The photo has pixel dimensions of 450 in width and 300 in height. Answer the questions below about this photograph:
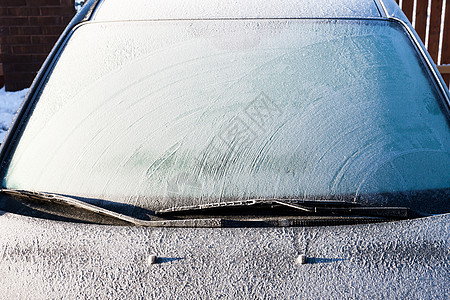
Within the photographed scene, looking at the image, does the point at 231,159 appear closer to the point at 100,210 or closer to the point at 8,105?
the point at 100,210

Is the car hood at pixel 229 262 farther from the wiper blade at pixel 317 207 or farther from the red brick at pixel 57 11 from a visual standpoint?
the red brick at pixel 57 11

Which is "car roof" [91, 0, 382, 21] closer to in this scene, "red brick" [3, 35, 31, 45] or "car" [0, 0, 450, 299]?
"car" [0, 0, 450, 299]

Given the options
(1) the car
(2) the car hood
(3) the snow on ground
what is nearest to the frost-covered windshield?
(1) the car

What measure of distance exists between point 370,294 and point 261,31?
3.63ft

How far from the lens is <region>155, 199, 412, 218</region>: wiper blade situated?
1713mm

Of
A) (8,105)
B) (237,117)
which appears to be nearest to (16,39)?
(8,105)

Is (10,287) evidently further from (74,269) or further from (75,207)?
(75,207)

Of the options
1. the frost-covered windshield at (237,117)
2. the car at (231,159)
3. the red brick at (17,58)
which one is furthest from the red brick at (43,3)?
the frost-covered windshield at (237,117)

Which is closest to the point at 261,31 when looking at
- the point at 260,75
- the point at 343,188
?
the point at 260,75

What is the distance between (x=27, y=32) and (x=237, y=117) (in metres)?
5.92

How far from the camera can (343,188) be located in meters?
1.76

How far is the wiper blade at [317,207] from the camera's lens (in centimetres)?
171

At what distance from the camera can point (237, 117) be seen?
1906 mm

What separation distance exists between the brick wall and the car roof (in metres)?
5.03
